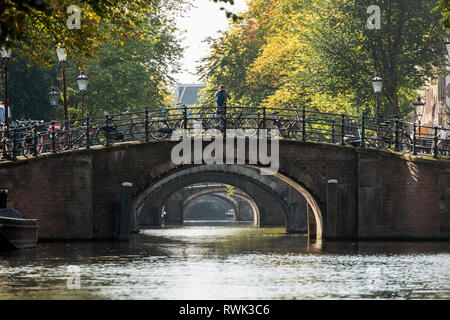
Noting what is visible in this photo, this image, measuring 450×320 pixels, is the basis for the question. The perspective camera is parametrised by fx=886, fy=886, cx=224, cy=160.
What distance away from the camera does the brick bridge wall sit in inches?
1040

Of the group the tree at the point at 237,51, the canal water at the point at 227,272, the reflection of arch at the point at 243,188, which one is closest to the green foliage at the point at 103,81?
the tree at the point at 237,51

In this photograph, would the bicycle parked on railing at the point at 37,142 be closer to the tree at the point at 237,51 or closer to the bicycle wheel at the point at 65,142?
the bicycle wheel at the point at 65,142

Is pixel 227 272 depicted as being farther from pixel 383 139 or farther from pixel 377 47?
pixel 377 47

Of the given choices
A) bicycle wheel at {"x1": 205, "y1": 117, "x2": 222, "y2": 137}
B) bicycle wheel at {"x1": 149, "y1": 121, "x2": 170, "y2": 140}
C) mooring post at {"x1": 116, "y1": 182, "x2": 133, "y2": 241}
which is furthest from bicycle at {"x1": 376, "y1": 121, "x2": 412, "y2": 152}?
A: mooring post at {"x1": 116, "y1": 182, "x2": 133, "y2": 241}

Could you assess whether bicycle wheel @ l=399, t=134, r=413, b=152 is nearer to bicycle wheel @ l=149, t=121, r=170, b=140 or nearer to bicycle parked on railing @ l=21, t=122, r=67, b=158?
bicycle wheel @ l=149, t=121, r=170, b=140

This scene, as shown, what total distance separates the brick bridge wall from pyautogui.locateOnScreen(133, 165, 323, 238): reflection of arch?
2.17 feet

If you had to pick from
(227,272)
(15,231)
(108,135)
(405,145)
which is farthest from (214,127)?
(227,272)

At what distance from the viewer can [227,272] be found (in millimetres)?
16750

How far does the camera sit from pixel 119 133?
27.2 meters

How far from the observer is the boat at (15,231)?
72.3 ft

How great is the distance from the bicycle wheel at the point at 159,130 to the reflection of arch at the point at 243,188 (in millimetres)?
1169
